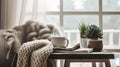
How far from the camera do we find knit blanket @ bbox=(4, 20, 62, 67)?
1561 millimetres

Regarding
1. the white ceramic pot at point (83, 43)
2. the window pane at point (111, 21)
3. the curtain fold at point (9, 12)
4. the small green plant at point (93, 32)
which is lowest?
the white ceramic pot at point (83, 43)

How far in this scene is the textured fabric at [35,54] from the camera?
1.54m

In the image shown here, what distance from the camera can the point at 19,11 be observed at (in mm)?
2307

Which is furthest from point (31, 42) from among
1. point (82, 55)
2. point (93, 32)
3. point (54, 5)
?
point (54, 5)

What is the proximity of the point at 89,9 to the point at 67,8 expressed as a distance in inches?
9.5

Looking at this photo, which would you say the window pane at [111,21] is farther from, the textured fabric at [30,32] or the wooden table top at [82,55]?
the wooden table top at [82,55]

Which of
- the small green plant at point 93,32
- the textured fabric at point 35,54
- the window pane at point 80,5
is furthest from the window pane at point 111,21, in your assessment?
the textured fabric at point 35,54

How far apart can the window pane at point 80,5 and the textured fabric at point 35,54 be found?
0.97 m

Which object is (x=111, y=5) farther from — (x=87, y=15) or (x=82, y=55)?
(x=82, y=55)

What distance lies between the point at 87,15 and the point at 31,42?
104cm

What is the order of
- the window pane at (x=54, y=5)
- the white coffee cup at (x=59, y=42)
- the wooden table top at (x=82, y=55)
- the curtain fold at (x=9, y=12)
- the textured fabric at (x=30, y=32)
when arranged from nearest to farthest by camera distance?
the wooden table top at (x=82, y=55) → the white coffee cup at (x=59, y=42) → the textured fabric at (x=30, y=32) → the curtain fold at (x=9, y=12) → the window pane at (x=54, y=5)

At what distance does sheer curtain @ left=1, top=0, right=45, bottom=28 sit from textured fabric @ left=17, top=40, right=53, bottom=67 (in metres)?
0.68

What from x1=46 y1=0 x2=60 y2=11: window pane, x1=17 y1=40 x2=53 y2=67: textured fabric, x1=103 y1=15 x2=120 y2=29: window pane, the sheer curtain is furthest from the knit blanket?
x1=103 y1=15 x2=120 y2=29: window pane

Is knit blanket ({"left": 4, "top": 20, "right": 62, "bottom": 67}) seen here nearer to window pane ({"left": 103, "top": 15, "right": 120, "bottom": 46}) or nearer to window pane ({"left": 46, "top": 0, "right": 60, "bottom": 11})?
window pane ({"left": 46, "top": 0, "right": 60, "bottom": 11})
